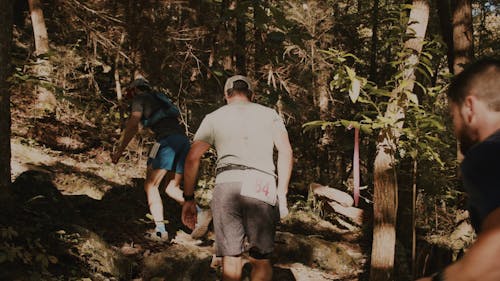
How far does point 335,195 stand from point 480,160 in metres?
9.93

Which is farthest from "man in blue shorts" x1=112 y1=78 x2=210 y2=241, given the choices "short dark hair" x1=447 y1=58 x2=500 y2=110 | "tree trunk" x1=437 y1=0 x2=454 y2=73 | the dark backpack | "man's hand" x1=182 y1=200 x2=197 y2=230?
"tree trunk" x1=437 y1=0 x2=454 y2=73

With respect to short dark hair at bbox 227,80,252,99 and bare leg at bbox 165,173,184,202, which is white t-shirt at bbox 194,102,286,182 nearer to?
short dark hair at bbox 227,80,252,99

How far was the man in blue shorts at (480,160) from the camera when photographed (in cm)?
148

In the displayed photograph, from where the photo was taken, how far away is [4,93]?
5.32 metres

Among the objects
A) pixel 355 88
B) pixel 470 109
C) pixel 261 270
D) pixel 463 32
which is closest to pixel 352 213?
pixel 463 32

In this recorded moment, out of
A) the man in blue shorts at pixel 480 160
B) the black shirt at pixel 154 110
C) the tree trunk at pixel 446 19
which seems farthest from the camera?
the tree trunk at pixel 446 19

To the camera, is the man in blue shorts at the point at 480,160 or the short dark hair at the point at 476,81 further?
the short dark hair at the point at 476,81

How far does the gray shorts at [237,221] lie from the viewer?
4.53 meters

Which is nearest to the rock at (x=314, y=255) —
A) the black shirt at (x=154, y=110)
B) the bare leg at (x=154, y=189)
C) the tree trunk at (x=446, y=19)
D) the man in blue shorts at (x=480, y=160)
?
the bare leg at (x=154, y=189)

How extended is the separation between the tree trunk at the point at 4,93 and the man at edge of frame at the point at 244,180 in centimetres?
212

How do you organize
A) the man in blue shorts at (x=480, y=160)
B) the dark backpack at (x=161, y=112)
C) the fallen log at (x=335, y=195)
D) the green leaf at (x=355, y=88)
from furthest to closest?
the fallen log at (x=335, y=195), the dark backpack at (x=161, y=112), the green leaf at (x=355, y=88), the man in blue shorts at (x=480, y=160)

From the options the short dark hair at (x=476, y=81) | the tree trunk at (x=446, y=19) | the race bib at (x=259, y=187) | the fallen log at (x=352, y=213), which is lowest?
the fallen log at (x=352, y=213)

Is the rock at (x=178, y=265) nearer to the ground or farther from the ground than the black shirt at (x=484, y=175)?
nearer to the ground

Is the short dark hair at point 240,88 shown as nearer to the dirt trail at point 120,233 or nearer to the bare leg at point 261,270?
the bare leg at point 261,270
